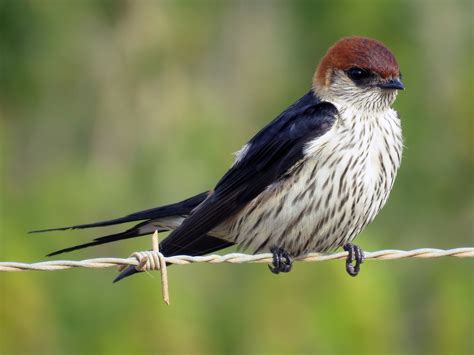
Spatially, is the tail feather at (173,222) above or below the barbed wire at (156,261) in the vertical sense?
below

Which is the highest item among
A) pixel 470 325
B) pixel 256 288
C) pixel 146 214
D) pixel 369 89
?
pixel 369 89

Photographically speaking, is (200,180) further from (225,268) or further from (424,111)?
(424,111)

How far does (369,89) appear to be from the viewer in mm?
5273

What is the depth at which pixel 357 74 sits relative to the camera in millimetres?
5359

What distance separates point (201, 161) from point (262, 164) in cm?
254

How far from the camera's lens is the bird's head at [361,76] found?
207 inches

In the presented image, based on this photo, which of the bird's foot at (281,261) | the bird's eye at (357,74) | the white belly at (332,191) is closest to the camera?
the white belly at (332,191)

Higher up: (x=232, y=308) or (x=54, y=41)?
(x=54, y=41)

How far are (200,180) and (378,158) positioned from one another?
267cm

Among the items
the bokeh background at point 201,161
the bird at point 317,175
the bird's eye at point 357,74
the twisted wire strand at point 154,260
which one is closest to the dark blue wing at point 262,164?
the bird at point 317,175

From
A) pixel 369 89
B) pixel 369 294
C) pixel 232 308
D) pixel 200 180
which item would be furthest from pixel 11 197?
pixel 369 89

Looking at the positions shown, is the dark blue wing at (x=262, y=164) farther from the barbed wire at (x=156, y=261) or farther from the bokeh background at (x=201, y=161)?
the bokeh background at (x=201, y=161)

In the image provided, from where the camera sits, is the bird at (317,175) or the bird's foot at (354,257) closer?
the bird at (317,175)

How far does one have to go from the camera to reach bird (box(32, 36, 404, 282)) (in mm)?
5055
